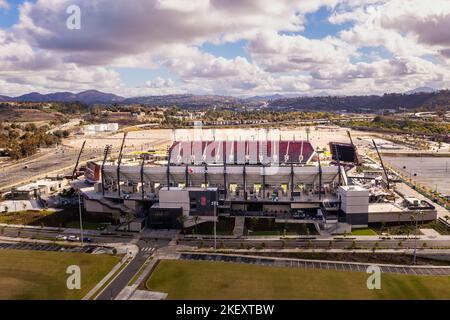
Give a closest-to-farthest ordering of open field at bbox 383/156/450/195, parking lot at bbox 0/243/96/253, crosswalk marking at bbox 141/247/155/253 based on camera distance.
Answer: crosswalk marking at bbox 141/247/155/253 → parking lot at bbox 0/243/96/253 → open field at bbox 383/156/450/195

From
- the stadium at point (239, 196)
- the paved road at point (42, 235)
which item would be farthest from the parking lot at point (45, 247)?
the stadium at point (239, 196)

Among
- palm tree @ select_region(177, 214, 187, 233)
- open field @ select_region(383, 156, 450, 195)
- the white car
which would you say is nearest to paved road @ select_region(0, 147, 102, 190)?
the white car

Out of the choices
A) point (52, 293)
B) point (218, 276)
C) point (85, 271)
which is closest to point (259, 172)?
point (218, 276)

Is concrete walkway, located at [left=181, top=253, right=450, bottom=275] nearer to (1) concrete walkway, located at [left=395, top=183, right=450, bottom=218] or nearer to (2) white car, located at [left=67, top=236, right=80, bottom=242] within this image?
(2) white car, located at [left=67, top=236, right=80, bottom=242]

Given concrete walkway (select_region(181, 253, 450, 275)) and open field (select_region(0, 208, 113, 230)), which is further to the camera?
open field (select_region(0, 208, 113, 230))

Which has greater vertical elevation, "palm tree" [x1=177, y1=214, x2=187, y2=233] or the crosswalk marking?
"palm tree" [x1=177, y1=214, x2=187, y2=233]

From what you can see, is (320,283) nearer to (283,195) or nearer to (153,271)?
(153,271)
